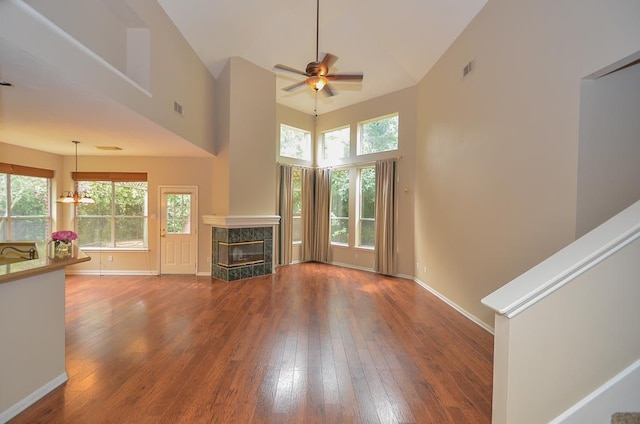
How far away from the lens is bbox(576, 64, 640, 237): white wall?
7.24 feet

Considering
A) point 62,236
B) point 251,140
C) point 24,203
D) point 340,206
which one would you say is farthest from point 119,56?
point 340,206

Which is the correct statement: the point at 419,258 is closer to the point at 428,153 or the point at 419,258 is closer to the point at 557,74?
the point at 428,153

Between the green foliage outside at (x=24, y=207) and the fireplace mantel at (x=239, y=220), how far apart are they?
3.11 metres

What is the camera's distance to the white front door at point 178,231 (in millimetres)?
5930

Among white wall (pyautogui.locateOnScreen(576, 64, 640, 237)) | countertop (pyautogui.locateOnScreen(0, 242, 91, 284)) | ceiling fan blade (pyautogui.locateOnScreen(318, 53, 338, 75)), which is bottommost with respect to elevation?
countertop (pyautogui.locateOnScreen(0, 242, 91, 284))

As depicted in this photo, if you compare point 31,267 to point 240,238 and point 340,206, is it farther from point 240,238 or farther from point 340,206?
point 340,206

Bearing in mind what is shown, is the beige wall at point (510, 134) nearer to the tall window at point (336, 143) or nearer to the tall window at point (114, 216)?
the tall window at point (336, 143)

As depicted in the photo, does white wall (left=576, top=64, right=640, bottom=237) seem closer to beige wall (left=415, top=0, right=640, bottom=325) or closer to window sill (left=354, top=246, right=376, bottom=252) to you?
beige wall (left=415, top=0, right=640, bottom=325)

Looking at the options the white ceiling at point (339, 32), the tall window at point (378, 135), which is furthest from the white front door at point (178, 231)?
the tall window at point (378, 135)

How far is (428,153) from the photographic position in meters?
5.14

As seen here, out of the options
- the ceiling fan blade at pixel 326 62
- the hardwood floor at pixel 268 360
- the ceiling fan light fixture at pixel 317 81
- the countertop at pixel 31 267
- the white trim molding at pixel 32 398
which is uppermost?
the ceiling fan blade at pixel 326 62

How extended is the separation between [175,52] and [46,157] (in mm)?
3843

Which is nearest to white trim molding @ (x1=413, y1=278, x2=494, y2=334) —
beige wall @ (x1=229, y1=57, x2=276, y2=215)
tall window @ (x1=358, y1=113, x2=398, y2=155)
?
tall window @ (x1=358, y1=113, x2=398, y2=155)

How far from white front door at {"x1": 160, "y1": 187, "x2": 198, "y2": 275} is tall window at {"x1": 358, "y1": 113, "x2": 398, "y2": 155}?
416 cm
